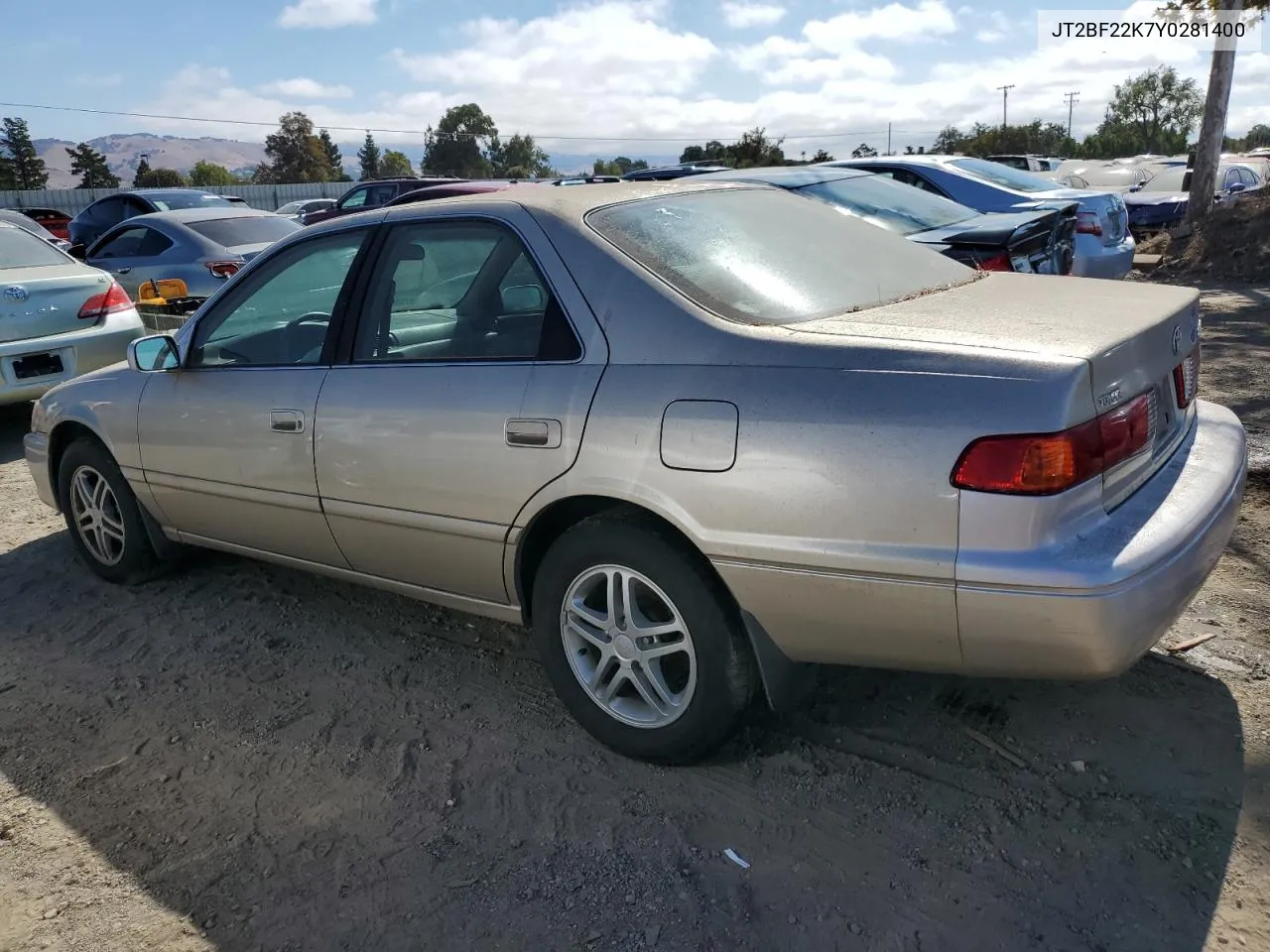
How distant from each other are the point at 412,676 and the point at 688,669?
3.95 feet

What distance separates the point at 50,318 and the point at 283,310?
426 cm

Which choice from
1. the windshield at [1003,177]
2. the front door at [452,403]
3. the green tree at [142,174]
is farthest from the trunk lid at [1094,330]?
the green tree at [142,174]

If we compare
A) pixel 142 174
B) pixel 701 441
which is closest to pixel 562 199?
pixel 701 441

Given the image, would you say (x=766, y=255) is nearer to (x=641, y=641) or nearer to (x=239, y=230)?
(x=641, y=641)

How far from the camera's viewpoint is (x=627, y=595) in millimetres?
2812

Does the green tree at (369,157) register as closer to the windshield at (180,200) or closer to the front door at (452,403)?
the windshield at (180,200)

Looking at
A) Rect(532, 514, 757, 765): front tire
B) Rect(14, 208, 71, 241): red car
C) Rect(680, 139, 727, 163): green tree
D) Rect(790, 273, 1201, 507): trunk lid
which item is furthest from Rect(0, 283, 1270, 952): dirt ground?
Rect(680, 139, 727, 163): green tree

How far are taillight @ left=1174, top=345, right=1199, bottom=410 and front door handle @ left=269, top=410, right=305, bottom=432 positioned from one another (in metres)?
2.74

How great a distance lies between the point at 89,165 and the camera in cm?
6081

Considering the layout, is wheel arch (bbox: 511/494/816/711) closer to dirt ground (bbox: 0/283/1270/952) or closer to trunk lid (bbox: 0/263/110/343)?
dirt ground (bbox: 0/283/1270/952)

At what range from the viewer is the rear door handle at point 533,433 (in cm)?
281

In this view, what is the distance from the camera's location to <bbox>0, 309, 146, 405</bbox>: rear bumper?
6781 millimetres

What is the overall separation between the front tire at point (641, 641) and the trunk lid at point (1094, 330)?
725mm

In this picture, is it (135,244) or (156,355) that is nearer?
(156,355)
